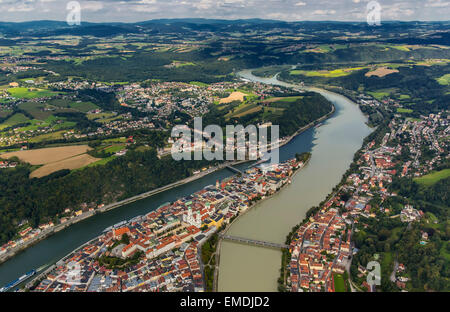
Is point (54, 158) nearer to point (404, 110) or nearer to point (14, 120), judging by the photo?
point (14, 120)

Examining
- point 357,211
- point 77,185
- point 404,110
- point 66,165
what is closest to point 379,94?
point 404,110

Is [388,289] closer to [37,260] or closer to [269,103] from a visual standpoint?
[37,260]

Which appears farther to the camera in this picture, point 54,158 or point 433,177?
point 54,158

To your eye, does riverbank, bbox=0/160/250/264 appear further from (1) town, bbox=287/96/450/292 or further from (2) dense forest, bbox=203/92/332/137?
(2) dense forest, bbox=203/92/332/137

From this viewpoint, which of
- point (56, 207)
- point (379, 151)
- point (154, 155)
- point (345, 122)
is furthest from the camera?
point (345, 122)

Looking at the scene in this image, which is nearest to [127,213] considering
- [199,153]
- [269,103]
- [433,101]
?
[199,153]

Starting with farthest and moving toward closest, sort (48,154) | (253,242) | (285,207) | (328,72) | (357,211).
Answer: (328,72)
(48,154)
(285,207)
(357,211)
(253,242)
